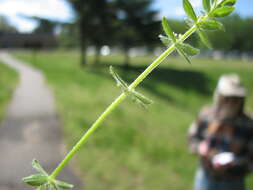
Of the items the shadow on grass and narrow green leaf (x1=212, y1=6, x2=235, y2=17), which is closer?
narrow green leaf (x1=212, y1=6, x2=235, y2=17)

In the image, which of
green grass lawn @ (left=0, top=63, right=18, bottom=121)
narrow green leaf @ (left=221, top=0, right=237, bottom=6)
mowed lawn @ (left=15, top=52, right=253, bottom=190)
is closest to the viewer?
narrow green leaf @ (left=221, top=0, right=237, bottom=6)

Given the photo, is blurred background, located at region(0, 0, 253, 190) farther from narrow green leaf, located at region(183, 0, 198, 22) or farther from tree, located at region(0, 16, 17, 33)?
tree, located at region(0, 16, 17, 33)

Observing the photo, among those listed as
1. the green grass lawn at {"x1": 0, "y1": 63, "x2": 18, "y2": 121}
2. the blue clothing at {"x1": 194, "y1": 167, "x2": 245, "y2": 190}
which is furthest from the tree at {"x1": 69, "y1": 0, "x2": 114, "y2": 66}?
the blue clothing at {"x1": 194, "y1": 167, "x2": 245, "y2": 190}

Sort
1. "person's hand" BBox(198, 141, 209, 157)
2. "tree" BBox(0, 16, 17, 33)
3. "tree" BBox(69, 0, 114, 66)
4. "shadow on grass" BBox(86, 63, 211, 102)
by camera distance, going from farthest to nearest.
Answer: "tree" BBox(0, 16, 17, 33) < "tree" BBox(69, 0, 114, 66) < "shadow on grass" BBox(86, 63, 211, 102) < "person's hand" BBox(198, 141, 209, 157)

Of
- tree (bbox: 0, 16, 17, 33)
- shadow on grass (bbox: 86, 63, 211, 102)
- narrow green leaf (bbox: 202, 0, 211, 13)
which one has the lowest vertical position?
narrow green leaf (bbox: 202, 0, 211, 13)

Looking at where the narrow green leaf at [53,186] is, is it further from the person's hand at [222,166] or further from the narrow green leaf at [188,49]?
the person's hand at [222,166]

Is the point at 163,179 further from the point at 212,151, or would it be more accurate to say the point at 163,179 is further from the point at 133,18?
the point at 133,18

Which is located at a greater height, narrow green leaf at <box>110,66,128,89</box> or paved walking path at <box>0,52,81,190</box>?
paved walking path at <box>0,52,81,190</box>
